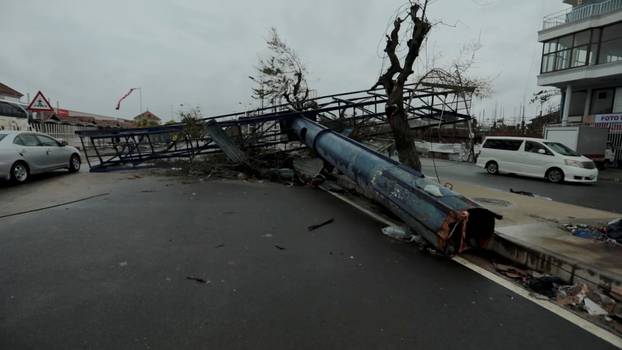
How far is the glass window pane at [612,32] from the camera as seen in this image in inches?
825

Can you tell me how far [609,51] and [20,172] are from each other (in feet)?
109

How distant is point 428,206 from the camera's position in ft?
15.6

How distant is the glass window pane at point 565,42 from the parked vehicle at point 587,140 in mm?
9597

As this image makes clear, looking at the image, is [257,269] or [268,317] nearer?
[268,317]

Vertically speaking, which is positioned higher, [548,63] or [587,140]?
[548,63]

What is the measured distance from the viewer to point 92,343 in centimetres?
254

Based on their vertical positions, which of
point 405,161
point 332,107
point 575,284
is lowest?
point 575,284

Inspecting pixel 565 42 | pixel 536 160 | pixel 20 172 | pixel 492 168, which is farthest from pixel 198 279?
pixel 565 42

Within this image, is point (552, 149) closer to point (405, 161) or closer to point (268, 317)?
point (405, 161)

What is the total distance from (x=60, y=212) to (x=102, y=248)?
9.43ft

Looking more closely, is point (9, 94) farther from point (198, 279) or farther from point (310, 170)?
point (198, 279)

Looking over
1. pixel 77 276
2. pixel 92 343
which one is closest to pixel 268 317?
pixel 92 343

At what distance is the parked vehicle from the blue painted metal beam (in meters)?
16.3

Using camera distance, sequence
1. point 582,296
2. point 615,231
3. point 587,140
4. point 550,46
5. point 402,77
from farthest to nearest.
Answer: point 550,46
point 587,140
point 402,77
point 615,231
point 582,296
